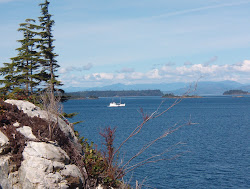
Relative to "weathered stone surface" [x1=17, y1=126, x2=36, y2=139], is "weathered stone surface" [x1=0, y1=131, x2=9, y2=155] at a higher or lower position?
lower

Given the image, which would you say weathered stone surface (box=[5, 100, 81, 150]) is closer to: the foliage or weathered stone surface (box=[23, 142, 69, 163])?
the foliage

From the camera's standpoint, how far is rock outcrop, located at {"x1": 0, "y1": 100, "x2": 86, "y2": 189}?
11.0 metres

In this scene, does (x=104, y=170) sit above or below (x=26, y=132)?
below

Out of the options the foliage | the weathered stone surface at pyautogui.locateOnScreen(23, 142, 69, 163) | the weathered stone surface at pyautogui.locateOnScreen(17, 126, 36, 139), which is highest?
the weathered stone surface at pyautogui.locateOnScreen(17, 126, 36, 139)

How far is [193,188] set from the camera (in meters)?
26.4

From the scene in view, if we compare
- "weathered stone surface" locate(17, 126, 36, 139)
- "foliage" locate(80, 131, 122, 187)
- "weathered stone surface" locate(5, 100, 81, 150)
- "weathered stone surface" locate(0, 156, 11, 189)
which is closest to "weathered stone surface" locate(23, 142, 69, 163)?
"weathered stone surface" locate(17, 126, 36, 139)

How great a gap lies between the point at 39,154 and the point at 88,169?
8.09ft

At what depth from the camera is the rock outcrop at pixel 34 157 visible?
11.0m

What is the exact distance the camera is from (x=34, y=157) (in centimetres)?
1134

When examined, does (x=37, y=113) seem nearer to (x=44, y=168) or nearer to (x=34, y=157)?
(x=34, y=157)

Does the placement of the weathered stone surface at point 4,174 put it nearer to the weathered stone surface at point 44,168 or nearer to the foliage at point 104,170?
the weathered stone surface at point 44,168

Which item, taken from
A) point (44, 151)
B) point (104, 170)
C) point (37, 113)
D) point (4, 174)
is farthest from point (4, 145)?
point (104, 170)

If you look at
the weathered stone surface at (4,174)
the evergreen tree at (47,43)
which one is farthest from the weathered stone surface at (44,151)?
the evergreen tree at (47,43)

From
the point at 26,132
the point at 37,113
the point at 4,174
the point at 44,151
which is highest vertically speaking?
the point at 37,113
